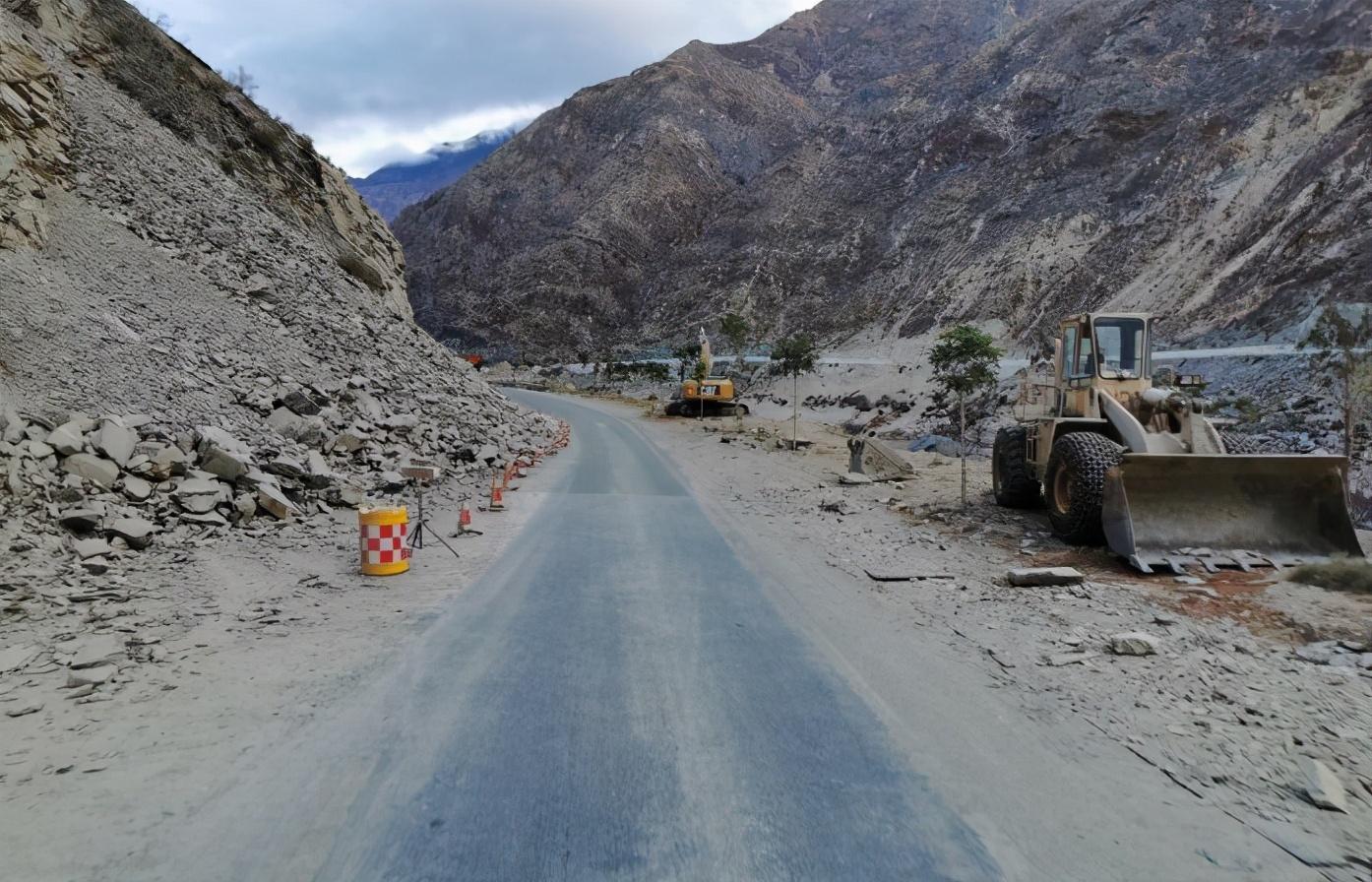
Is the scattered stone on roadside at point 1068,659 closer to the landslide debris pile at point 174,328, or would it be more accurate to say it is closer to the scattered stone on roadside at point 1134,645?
the scattered stone on roadside at point 1134,645

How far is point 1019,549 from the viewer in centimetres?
929

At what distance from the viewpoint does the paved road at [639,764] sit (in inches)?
120

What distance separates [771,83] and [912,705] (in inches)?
4692

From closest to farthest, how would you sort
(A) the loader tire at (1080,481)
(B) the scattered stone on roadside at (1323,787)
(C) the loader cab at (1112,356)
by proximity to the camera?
(B) the scattered stone on roadside at (1323,787) < (A) the loader tire at (1080,481) < (C) the loader cab at (1112,356)

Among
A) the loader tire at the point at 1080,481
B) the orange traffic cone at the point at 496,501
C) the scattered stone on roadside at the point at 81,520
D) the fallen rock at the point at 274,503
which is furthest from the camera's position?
the orange traffic cone at the point at 496,501

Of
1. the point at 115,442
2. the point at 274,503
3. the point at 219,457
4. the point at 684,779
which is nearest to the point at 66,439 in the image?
the point at 115,442

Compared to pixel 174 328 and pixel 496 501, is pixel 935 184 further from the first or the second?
pixel 174 328

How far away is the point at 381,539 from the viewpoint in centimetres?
757

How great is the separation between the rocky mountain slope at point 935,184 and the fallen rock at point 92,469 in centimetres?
3284

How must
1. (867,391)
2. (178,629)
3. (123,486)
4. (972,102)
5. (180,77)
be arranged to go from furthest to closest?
(972,102) → (867,391) → (180,77) → (123,486) → (178,629)

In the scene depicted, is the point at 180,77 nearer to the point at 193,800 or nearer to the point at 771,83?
the point at 193,800

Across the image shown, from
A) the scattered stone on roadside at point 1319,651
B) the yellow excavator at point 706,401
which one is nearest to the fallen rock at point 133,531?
the scattered stone on roadside at point 1319,651

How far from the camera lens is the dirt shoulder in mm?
3679

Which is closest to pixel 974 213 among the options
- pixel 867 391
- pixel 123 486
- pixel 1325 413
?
pixel 867 391
